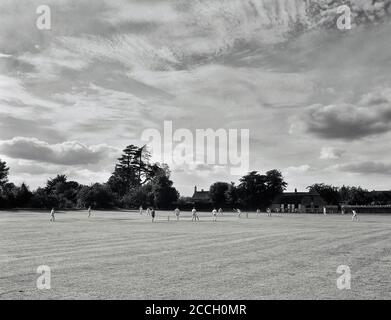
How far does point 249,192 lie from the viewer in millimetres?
119438

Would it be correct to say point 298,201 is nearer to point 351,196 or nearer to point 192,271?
point 351,196

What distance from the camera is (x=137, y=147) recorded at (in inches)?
5374

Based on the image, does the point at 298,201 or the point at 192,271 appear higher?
the point at 298,201

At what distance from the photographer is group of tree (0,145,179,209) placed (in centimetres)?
9181

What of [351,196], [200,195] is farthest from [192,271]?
[351,196]

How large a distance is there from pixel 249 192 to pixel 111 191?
3911 centimetres

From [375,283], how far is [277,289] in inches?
123

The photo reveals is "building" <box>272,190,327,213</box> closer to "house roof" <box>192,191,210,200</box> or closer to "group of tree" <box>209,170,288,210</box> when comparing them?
"group of tree" <box>209,170,288,210</box>

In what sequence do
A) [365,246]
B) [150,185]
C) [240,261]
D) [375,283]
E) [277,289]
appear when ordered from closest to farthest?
[277,289]
[375,283]
[240,261]
[365,246]
[150,185]

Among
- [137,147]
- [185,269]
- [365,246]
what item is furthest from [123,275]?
[137,147]

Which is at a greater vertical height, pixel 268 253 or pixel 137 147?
pixel 137 147
